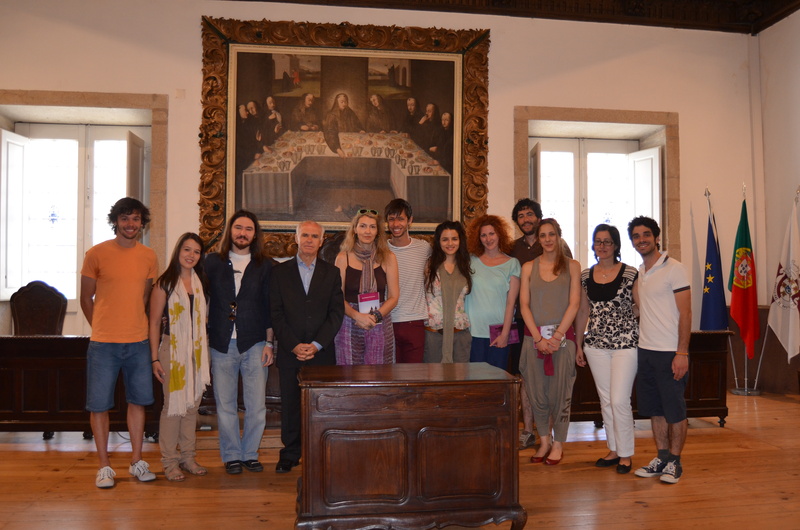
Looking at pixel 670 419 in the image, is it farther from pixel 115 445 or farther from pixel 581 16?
pixel 581 16

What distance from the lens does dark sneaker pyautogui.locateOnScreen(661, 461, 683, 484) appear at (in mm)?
3796

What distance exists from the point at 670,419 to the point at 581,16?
509 cm

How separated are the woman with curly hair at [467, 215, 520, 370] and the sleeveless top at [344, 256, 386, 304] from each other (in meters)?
0.61

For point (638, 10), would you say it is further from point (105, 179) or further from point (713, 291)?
point (105, 179)

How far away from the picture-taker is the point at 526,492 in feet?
11.9

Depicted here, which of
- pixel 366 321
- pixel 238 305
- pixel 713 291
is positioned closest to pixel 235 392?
pixel 238 305

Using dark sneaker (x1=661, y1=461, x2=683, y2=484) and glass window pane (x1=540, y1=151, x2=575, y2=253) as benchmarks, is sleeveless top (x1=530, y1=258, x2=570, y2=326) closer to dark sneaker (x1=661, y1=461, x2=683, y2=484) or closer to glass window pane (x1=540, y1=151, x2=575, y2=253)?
dark sneaker (x1=661, y1=461, x2=683, y2=484)

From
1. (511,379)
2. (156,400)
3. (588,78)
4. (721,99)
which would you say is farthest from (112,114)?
(721,99)

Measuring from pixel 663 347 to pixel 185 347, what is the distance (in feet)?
9.22

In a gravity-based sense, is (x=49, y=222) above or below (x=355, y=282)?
above

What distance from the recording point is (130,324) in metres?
3.72

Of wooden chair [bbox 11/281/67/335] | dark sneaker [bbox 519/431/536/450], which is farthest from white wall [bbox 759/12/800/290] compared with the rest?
wooden chair [bbox 11/281/67/335]

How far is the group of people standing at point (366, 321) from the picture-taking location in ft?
12.4

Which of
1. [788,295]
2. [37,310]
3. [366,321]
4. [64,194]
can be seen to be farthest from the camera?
[64,194]
